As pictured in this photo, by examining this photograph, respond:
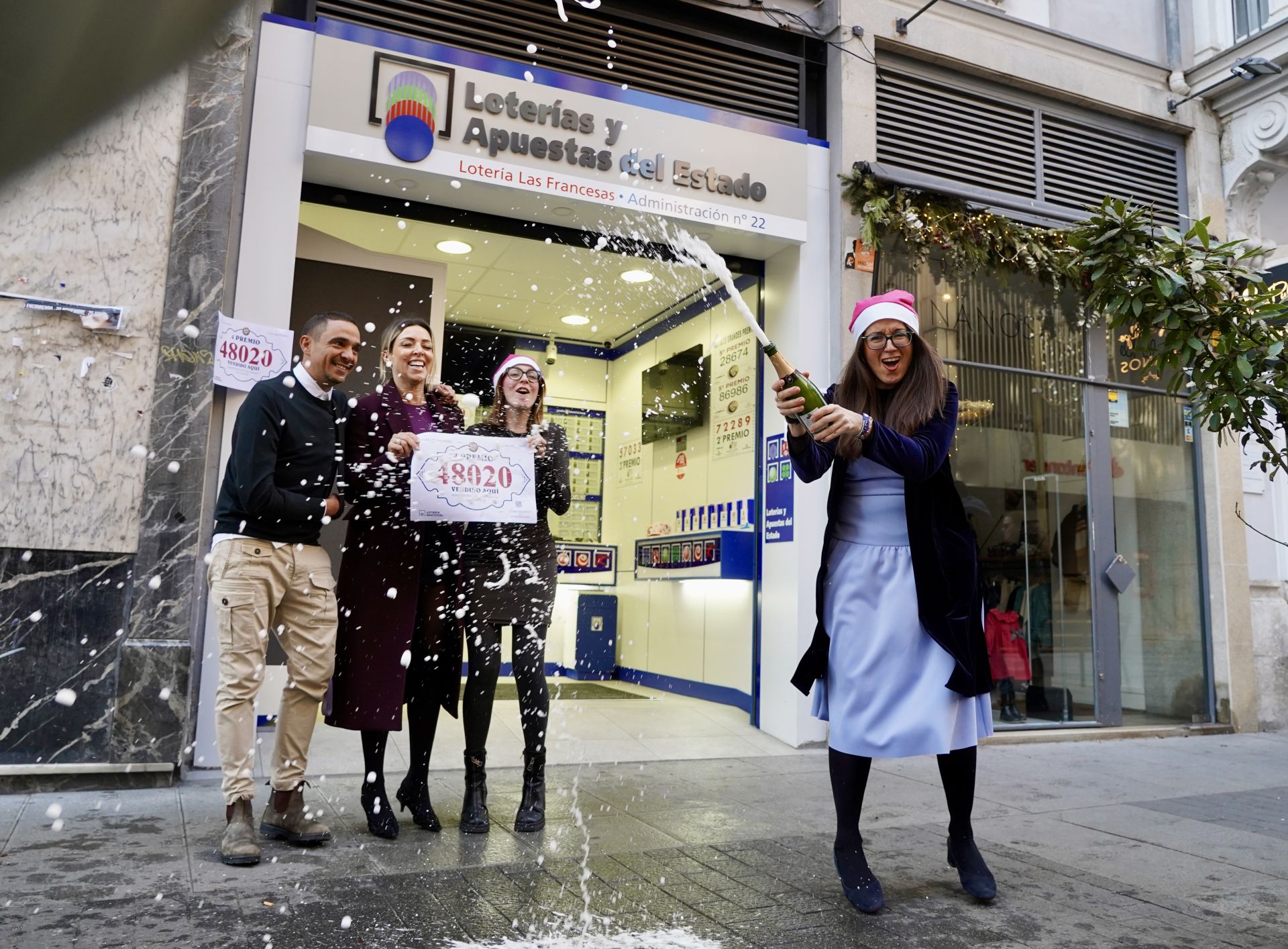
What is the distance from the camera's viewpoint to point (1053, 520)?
8.73m

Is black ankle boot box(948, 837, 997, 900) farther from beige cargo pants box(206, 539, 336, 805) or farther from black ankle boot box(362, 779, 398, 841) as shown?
beige cargo pants box(206, 539, 336, 805)

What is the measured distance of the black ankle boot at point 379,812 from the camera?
409 cm

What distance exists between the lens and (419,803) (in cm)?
432

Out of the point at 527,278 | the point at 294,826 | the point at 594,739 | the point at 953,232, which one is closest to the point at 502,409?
the point at 294,826

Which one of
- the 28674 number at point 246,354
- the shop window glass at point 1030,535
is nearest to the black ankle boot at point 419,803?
the 28674 number at point 246,354

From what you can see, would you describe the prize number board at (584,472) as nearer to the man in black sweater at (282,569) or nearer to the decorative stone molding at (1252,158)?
the decorative stone molding at (1252,158)

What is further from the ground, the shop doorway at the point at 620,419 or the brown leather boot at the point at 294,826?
the shop doorway at the point at 620,419

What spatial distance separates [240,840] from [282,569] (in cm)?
104

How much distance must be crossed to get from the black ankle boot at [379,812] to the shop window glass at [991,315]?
18.4 ft

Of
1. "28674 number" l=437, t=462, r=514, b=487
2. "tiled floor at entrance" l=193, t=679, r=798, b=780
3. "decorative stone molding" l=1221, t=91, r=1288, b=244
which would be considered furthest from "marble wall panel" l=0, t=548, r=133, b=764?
"decorative stone molding" l=1221, t=91, r=1288, b=244

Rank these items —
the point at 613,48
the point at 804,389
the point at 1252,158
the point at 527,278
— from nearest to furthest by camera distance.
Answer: the point at 804,389 < the point at 613,48 < the point at 527,278 < the point at 1252,158

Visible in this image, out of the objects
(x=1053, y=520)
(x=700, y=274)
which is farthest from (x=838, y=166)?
(x=1053, y=520)

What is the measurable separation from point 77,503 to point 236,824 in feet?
8.02

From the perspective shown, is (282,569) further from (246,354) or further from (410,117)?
(410,117)
